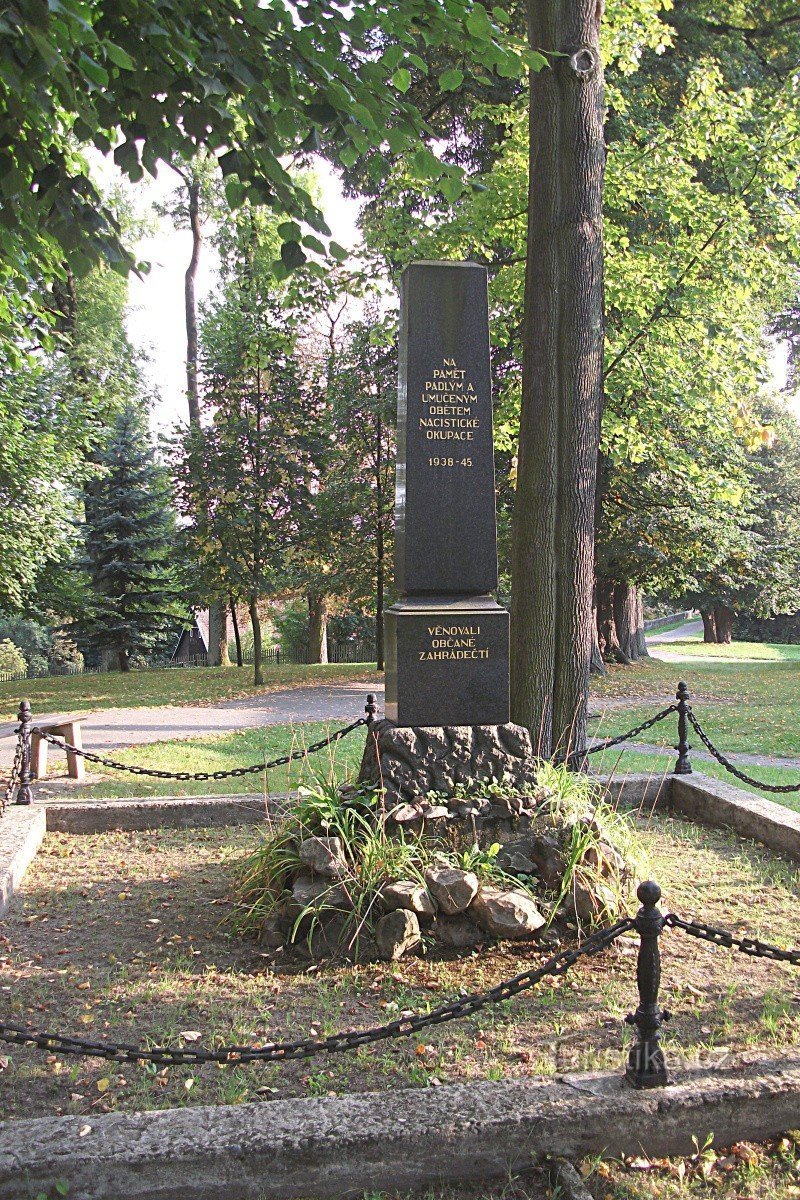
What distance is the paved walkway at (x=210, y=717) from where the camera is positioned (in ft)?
41.7

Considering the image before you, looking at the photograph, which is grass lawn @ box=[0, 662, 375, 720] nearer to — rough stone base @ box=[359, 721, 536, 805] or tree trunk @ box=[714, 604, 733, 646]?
rough stone base @ box=[359, 721, 536, 805]

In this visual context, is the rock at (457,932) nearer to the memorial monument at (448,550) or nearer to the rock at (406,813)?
the rock at (406,813)

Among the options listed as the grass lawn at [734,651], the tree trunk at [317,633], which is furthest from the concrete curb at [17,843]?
the grass lawn at [734,651]

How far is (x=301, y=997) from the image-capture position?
173 inches

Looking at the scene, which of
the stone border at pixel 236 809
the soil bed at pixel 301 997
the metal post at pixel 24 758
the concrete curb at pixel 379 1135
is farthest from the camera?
the metal post at pixel 24 758

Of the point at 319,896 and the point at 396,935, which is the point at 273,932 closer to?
the point at 319,896

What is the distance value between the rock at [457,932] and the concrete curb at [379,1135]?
1.53 m

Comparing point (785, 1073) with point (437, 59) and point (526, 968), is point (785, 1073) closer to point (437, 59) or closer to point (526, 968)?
point (526, 968)

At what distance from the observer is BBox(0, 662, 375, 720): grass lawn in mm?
17938

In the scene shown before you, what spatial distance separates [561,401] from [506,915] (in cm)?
427

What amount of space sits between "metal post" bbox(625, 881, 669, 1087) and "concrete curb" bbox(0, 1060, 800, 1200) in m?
0.06

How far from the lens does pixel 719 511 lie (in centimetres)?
1942

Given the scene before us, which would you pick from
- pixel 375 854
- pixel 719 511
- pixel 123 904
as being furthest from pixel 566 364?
pixel 719 511

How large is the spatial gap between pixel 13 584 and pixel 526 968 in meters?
13.9
